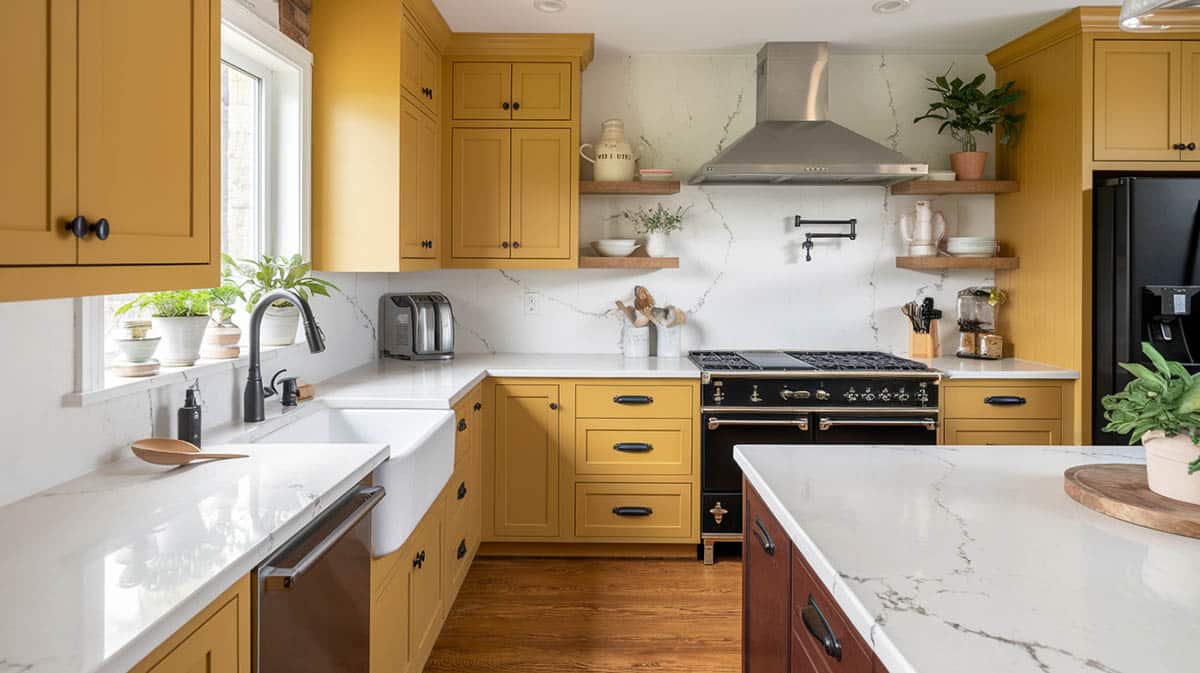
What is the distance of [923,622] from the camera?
95 cm

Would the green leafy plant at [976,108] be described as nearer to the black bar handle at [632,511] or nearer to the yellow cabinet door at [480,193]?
the yellow cabinet door at [480,193]

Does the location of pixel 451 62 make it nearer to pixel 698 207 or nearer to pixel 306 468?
pixel 698 207

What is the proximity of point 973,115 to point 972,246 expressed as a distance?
633 mm

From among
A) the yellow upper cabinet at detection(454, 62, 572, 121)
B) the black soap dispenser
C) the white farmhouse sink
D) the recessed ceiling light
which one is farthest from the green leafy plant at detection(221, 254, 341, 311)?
the recessed ceiling light

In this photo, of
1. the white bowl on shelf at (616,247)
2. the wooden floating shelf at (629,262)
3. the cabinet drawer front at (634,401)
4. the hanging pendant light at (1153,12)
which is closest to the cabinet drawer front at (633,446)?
the cabinet drawer front at (634,401)

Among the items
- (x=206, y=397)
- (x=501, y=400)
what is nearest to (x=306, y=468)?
(x=206, y=397)

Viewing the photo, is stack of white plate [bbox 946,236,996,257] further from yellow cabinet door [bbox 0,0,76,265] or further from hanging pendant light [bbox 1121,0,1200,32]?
yellow cabinet door [bbox 0,0,76,265]

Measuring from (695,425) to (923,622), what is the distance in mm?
2617

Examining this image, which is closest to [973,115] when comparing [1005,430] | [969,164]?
[969,164]

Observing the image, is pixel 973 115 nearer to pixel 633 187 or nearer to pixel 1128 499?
pixel 633 187

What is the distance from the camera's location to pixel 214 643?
1140 mm

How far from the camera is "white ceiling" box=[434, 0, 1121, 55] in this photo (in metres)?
3.34

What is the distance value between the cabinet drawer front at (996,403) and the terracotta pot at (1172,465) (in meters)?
2.23

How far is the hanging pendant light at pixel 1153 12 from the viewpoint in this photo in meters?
1.35
